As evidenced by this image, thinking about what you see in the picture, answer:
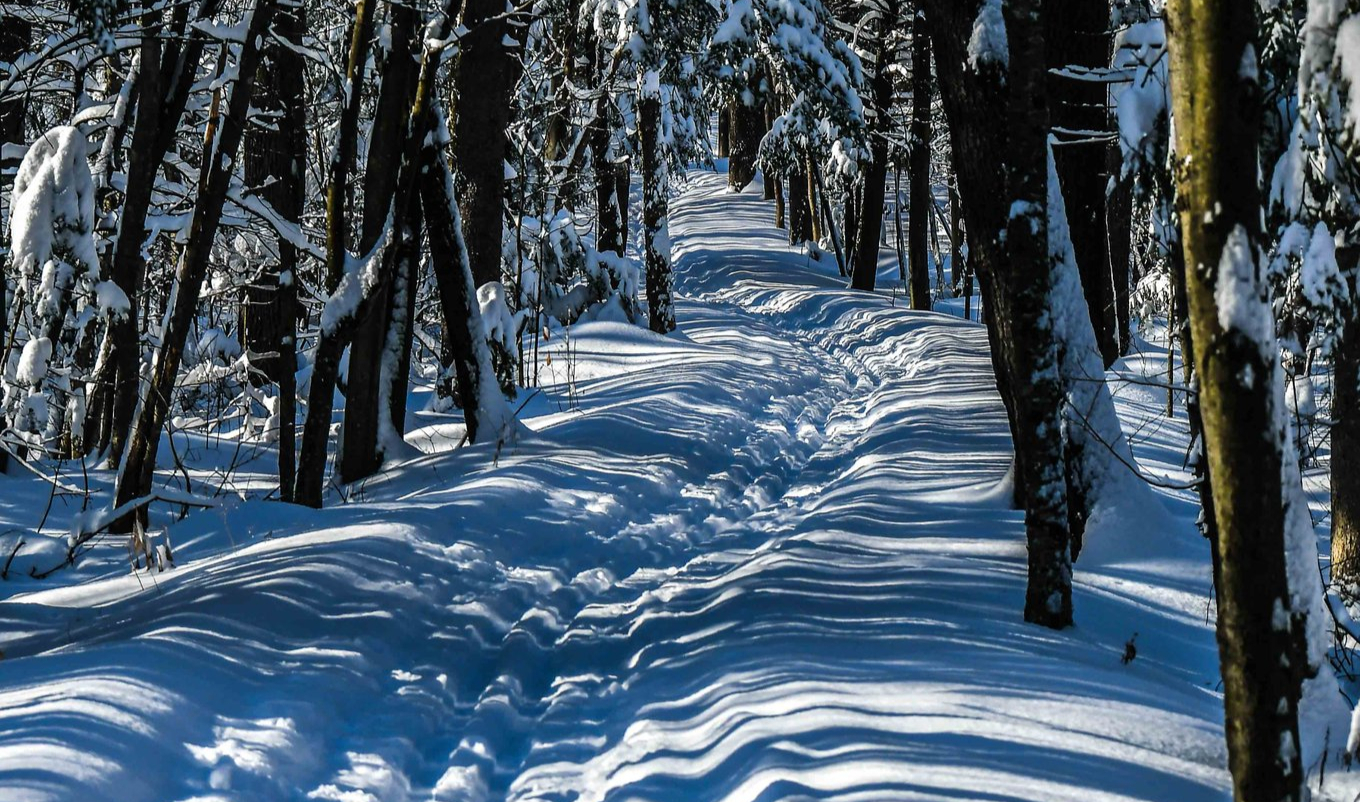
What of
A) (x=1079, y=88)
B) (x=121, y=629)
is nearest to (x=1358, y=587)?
(x=1079, y=88)

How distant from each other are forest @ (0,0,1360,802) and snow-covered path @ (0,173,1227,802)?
28 millimetres

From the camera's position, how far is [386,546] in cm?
650

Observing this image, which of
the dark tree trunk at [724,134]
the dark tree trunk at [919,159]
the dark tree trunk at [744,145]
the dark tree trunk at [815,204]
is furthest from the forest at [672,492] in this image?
the dark tree trunk at [724,134]

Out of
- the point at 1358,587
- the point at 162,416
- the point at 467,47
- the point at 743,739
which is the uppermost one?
the point at 467,47

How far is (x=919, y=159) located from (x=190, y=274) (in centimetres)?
1651

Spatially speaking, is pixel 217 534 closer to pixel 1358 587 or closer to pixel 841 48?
pixel 1358 587

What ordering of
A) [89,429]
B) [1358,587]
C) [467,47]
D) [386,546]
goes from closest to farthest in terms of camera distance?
[386,546]
[1358,587]
[89,429]
[467,47]

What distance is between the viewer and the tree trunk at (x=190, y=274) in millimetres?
7148

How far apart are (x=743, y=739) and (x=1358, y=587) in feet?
18.9

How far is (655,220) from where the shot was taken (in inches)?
666

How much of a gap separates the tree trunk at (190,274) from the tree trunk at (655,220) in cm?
928

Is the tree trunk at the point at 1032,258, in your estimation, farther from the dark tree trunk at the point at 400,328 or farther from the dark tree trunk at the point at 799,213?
the dark tree trunk at the point at 799,213

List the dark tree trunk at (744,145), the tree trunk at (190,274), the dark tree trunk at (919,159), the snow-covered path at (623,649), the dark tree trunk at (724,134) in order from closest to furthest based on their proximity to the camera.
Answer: the snow-covered path at (623,649) < the tree trunk at (190,274) < the dark tree trunk at (919,159) < the dark tree trunk at (744,145) < the dark tree trunk at (724,134)

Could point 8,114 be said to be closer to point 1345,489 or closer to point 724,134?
point 1345,489
